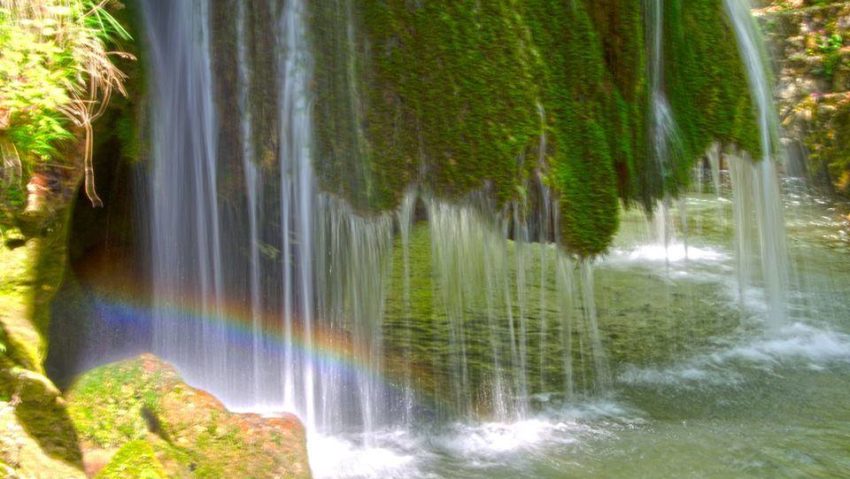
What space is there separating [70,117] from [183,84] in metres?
1.45

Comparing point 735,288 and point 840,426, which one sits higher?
point 735,288

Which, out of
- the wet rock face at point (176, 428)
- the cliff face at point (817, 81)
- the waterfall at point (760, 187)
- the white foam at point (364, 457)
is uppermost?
the cliff face at point (817, 81)

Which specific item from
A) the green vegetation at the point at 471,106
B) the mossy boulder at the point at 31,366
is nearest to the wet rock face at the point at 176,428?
the mossy boulder at the point at 31,366

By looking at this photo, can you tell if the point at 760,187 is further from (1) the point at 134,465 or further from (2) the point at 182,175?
(1) the point at 134,465

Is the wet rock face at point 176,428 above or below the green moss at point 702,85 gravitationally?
below

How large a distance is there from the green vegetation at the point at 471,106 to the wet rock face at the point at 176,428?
5.08ft

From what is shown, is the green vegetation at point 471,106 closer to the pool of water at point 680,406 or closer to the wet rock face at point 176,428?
the pool of water at point 680,406

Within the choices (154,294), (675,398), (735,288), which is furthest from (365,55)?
(735,288)

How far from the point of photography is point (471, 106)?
16.7 feet

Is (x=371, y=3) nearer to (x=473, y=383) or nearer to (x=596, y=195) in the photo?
(x=596, y=195)

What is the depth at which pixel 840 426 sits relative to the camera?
5570 mm

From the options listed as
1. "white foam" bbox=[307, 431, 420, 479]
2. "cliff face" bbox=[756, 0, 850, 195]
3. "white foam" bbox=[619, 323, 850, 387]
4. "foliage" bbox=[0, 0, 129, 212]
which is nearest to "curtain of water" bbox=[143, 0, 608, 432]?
"white foam" bbox=[307, 431, 420, 479]

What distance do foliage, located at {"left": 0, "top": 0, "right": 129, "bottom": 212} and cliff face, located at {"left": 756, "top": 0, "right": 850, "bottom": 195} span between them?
9.84 meters

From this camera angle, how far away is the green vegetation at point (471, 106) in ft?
16.5
